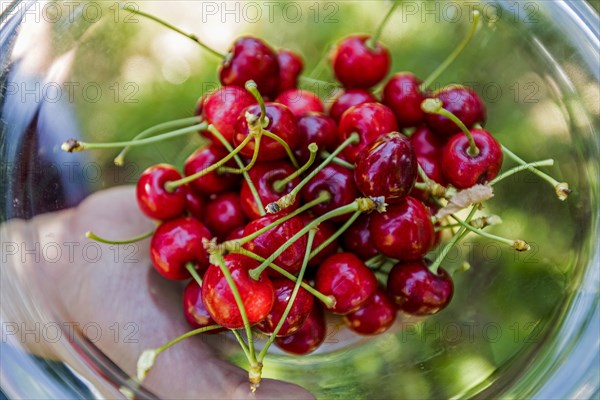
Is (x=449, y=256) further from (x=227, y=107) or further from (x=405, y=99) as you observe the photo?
(x=227, y=107)

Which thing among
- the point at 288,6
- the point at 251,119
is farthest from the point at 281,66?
the point at 251,119

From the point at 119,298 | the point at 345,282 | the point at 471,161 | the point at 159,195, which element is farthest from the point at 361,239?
the point at 119,298

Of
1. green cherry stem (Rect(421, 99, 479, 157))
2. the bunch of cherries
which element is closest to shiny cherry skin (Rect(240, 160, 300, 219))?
the bunch of cherries

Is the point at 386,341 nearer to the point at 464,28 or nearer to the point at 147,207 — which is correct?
the point at 147,207

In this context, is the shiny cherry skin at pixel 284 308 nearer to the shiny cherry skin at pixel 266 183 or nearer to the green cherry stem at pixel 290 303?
the green cherry stem at pixel 290 303

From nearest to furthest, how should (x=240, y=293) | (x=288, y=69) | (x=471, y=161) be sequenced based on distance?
(x=240, y=293), (x=471, y=161), (x=288, y=69)

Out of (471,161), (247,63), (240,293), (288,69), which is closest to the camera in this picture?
(240,293)

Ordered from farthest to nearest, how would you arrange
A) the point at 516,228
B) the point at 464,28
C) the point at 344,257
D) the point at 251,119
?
the point at 464,28, the point at 516,228, the point at 344,257, the point at 251,119
